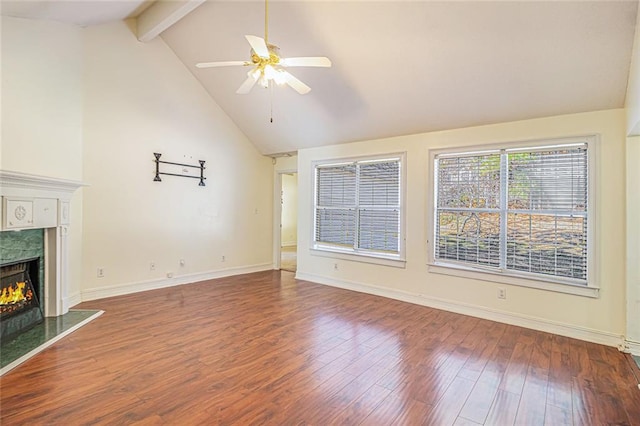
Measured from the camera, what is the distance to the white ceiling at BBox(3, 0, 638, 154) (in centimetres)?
278

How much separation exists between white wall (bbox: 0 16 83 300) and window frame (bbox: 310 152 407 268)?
3.52 meters

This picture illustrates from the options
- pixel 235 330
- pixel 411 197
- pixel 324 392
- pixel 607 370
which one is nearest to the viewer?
pixel 324 392

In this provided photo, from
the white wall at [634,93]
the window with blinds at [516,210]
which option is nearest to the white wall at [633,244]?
the white wall at [634,93]

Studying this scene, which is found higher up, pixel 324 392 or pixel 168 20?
pixel 168 20

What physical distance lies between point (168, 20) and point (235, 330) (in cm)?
390

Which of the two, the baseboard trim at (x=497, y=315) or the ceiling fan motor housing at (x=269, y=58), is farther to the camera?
the baseboard trim at (x=497, y=315)

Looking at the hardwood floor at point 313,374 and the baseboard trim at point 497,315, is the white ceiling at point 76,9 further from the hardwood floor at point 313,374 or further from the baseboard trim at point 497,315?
the baseboard trim at point 497,315

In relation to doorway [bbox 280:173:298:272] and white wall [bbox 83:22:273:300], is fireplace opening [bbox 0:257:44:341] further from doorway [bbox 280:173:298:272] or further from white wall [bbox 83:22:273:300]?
doorway [bbox 280:173:298:272]

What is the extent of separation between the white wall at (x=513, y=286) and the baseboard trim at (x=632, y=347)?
0.10 meters

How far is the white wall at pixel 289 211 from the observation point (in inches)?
434

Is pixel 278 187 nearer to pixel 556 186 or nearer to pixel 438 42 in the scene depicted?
pixel 438 42

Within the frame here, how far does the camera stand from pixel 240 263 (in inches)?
250

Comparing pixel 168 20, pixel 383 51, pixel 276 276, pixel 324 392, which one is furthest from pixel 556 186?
pixel 168 20

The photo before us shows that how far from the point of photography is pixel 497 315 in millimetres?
3893
